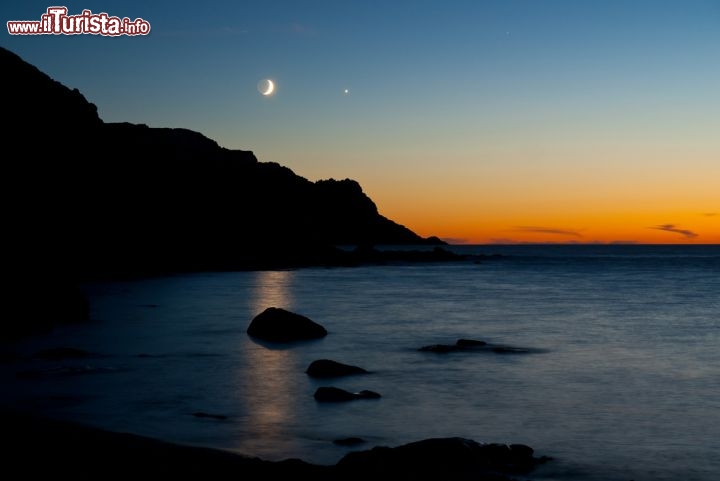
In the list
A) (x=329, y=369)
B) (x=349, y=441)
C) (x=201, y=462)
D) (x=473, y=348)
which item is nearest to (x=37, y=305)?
(x=329, y=369)

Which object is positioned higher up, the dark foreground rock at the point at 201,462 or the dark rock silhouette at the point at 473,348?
the dark foreground rock at the point at 201,462

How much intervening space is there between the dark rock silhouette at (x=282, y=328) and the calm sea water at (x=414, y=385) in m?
1.00

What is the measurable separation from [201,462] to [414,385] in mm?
11212

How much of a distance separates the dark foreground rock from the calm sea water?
2477mm

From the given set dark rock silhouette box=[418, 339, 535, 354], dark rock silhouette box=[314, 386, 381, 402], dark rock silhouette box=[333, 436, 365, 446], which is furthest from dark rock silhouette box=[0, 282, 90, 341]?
dark rock silhouette box=[333, 436, 365, 446]

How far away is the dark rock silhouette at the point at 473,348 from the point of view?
28.7 metres

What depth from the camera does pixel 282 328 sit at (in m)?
31.1

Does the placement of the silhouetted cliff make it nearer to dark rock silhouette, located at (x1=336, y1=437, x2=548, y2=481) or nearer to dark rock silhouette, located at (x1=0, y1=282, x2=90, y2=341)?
dark rock silhouette, located at (x1=0, y1=282, x2=90, y2=341)

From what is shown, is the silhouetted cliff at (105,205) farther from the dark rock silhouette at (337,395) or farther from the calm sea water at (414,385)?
the dark rock silhouette at (337,395)

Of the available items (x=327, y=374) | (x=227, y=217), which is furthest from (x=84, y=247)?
(x=327, y=374)

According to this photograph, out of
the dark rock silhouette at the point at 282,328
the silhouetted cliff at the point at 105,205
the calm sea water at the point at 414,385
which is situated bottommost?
the calm sea water at the point at 414,385

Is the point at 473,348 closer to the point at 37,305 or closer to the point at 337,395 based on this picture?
the point at 337,395

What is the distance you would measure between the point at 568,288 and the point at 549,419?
58.2 meters

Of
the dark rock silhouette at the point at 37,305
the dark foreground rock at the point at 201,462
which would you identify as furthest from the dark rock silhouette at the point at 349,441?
the dark rock silhouette at the point at 37,305
